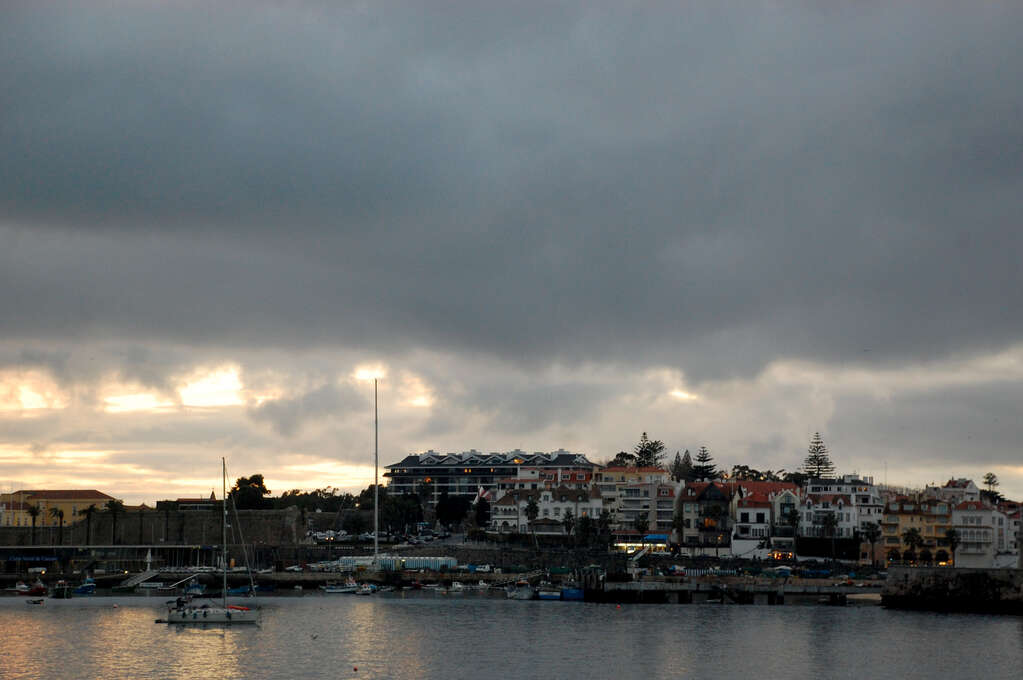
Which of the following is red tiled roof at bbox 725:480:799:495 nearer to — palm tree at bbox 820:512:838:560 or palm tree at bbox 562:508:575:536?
palm tree at bbox 820:512:838:560

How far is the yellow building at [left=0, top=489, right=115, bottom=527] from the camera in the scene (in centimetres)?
18674

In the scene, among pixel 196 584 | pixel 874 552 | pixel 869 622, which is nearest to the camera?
pixel 869 622

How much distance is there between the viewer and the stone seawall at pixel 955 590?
100 m

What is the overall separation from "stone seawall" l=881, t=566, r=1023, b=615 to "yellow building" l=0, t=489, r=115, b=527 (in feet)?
409

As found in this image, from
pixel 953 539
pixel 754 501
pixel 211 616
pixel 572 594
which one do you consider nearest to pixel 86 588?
pixel 211 616

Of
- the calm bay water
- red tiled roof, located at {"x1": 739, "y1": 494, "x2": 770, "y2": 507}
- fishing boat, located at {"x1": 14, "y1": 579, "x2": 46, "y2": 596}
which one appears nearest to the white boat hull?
the calm bay water

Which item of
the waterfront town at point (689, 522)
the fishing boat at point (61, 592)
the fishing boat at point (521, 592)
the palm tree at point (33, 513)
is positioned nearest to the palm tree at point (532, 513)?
the waterfront town at point (689, 522)

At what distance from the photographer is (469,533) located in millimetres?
163500

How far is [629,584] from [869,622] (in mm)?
27385

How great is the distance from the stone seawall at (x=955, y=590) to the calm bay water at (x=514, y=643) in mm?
2798

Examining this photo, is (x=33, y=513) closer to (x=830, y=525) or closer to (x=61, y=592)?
(x=61, y=592)

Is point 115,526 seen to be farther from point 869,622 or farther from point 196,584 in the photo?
point 869,622

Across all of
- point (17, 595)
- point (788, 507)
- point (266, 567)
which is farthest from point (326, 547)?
point (788, 507)

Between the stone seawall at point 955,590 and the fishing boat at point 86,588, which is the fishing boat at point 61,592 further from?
the stone seawall at point 955,590
